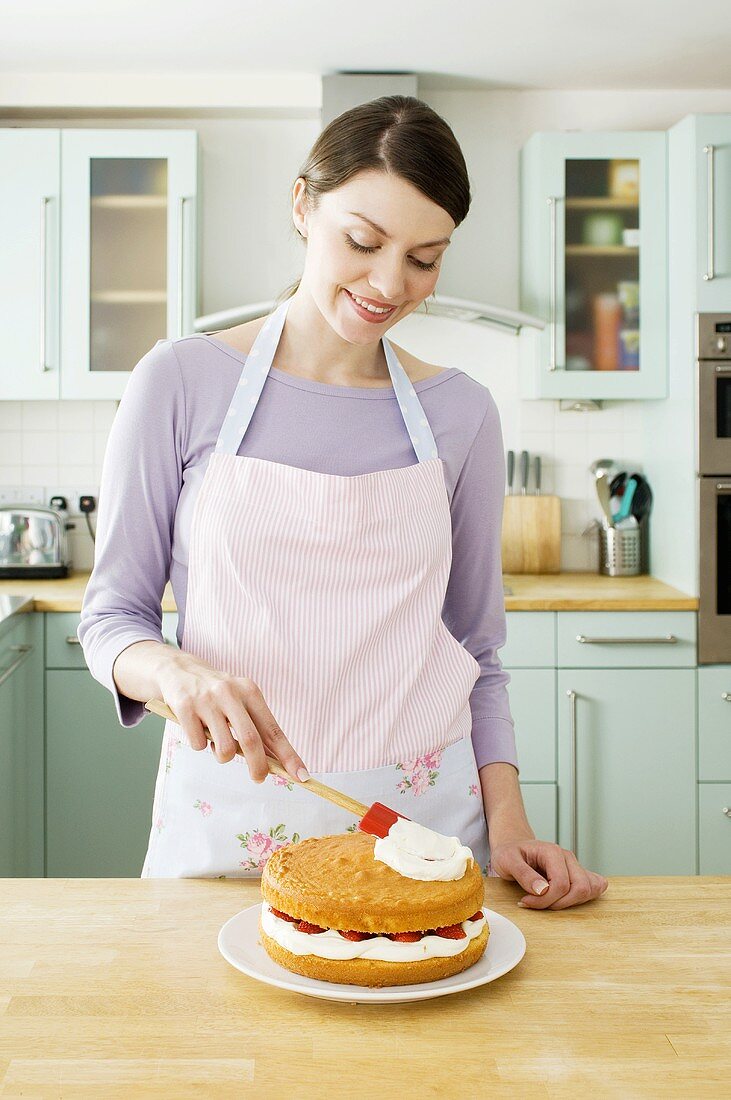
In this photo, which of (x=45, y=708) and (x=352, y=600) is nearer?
(x=352, y=600)

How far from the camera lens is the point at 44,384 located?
321 centimetres

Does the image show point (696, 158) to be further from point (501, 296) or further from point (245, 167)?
point (245, 167)

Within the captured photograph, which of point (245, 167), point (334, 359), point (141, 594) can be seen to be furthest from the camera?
point (245, 167)

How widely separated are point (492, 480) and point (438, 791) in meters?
0.39

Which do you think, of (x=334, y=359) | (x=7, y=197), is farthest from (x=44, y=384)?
(x=334, y=359)

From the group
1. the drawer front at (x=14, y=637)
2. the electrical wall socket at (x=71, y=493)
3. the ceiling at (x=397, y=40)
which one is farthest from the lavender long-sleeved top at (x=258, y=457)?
the electrical wall socket at (x=71, y=493)

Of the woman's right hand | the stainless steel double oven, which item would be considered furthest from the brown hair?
the stainless steel double oven

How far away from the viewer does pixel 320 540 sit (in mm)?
1208

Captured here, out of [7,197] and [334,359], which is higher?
[7,197]

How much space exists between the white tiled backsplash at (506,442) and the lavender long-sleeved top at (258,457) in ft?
7.12

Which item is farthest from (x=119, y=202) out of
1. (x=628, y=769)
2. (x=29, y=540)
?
(x=628, y=769)

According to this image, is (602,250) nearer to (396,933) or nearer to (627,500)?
(627,500)

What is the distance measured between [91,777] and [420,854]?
227 cm

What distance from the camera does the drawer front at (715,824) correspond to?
299 cm
